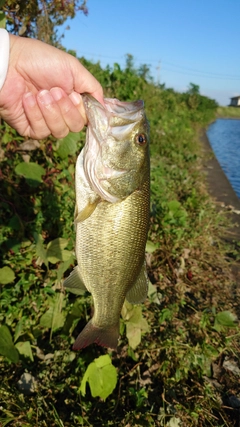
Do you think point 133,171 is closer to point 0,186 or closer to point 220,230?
point 0,186

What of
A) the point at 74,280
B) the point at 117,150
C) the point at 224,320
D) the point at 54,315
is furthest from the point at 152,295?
the point at 117,150

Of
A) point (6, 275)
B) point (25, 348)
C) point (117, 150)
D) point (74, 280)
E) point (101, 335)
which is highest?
point (117, 150)

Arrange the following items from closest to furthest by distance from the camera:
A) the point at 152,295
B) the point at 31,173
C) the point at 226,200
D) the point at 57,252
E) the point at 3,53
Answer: the point at 3,53 → the point at 57,252 → the point at 31,173 → the point at 152,295 → the point at 226,200

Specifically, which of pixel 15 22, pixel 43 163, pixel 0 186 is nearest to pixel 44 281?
pixel 0 186

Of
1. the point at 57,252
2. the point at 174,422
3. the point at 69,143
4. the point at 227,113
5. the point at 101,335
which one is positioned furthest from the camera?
the point at 227,113

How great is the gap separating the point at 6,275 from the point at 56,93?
1.65 metres

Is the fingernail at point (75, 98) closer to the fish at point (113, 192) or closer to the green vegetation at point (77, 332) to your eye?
the fish at point (113, 192)

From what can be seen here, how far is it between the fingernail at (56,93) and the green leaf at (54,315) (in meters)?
1.85

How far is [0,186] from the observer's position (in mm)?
3650

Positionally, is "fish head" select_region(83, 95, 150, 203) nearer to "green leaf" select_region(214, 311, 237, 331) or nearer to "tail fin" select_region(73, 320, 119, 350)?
"tail fin" select_region(73, 320, 119, 350)

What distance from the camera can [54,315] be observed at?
3.14 meters

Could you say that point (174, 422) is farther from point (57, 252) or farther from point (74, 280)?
point (57, 252)

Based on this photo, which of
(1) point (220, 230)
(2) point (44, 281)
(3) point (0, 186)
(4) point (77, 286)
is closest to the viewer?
(4) point (77, 286)

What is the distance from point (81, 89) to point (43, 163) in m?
2.30
